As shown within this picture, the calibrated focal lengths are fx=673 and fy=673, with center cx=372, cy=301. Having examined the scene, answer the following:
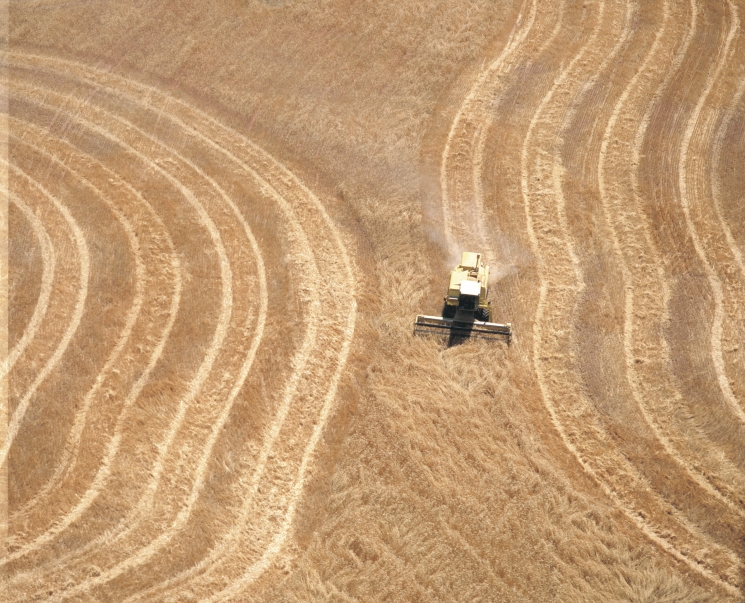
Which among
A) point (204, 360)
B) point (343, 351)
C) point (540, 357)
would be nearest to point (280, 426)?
point (343, 351)

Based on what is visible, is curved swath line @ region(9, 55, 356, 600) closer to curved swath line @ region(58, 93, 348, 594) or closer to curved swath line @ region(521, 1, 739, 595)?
curved swath line @ region(58, 93, 348, 594)

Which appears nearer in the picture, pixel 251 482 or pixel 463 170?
pixel 251 482

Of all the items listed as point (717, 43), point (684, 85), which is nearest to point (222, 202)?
point (684, 85)

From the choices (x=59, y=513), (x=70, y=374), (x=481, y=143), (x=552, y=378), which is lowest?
(x=59, y=513)

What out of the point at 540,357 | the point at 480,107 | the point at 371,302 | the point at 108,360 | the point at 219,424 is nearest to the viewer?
the point at 219,424

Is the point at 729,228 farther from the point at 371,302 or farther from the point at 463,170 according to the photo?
the point at 371,302

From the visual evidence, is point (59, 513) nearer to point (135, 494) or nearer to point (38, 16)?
point (135, 494)
